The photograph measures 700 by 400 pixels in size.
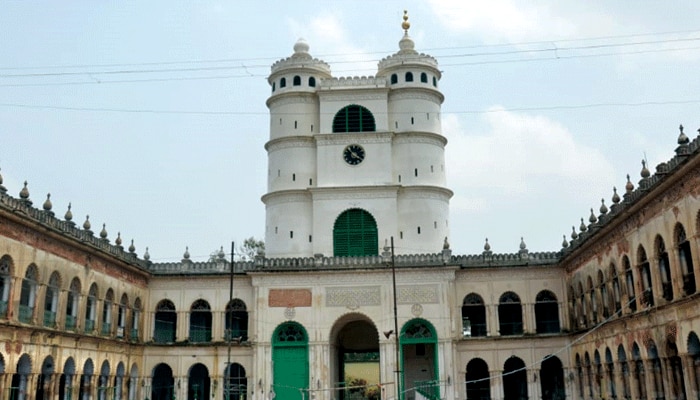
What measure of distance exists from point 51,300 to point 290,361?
11455 millimetres

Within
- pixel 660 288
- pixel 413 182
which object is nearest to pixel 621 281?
pixel 660 288

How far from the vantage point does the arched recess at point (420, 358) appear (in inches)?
1287

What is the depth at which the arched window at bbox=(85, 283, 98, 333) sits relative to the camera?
29078 mm

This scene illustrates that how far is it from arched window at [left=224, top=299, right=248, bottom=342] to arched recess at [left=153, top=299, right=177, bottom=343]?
2842 mm

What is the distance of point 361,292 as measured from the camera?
33.4 m

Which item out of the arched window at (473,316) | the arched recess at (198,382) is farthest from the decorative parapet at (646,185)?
the arched recess at (198,382)

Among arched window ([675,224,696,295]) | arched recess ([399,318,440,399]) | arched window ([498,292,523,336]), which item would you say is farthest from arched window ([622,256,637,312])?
arched recess ([399,318,440,399])

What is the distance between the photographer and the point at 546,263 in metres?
34.1

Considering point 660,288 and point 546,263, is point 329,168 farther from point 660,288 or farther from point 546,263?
point 660,288

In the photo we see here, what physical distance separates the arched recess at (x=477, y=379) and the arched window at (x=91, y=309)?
58.2 feet

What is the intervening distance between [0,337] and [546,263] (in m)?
23.8

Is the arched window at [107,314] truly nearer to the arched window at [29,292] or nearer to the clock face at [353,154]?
the arched window at [29,292]

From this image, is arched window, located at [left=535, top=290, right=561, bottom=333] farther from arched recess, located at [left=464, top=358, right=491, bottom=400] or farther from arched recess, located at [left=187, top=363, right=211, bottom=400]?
arched recess, located at [left=187, top=363, right=211, bottom=400]

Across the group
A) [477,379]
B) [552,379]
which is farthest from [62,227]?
[552,379]
